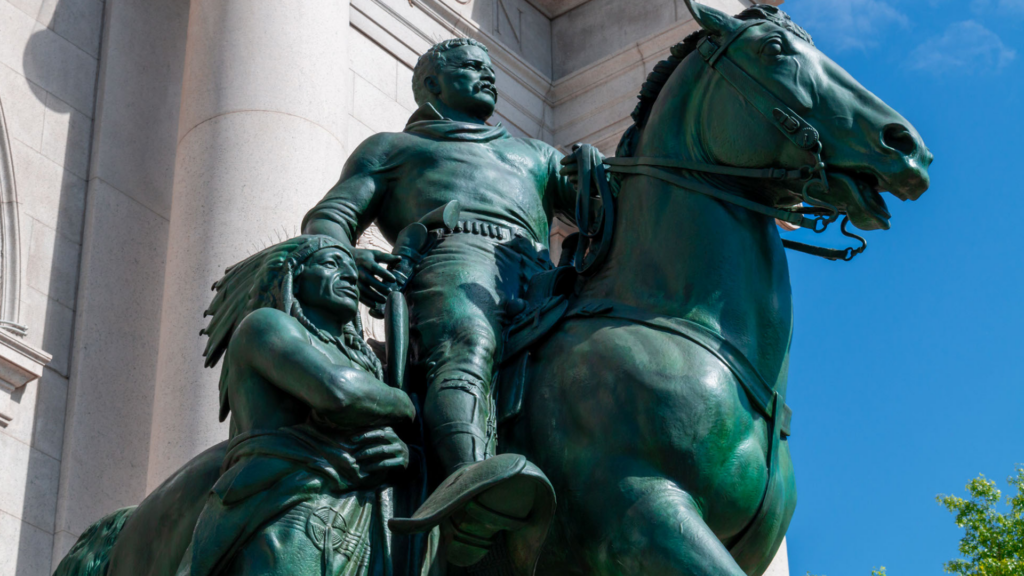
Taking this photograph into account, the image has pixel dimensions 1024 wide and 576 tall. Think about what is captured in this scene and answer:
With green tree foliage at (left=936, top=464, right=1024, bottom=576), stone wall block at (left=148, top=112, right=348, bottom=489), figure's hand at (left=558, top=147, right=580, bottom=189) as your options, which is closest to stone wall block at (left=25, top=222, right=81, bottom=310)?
stone wall block at (left=148, top=112, right=348, bottom=489)

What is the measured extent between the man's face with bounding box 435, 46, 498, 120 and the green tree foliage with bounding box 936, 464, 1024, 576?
55.9 ft

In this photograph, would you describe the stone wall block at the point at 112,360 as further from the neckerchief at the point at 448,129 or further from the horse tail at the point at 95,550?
the neckerchief at the point at 448,129

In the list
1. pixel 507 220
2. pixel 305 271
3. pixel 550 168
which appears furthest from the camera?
pixel 550 168

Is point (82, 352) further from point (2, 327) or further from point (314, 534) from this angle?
point (314, 534)

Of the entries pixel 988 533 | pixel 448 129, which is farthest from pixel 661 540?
pixel 988 533

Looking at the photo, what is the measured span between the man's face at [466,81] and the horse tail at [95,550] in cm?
232

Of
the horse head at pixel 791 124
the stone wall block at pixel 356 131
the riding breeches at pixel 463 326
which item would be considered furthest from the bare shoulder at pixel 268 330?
the stone wall block at pixel 356 131

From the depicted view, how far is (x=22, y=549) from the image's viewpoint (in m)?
10.2

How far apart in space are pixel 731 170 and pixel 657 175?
29 cm

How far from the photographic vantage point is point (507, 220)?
673cm

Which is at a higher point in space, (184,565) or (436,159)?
(436,159)

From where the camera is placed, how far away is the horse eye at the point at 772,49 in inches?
235

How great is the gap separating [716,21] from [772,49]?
0.95ft

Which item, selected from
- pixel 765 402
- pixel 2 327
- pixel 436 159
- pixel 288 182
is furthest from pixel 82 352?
pixel 765 402
